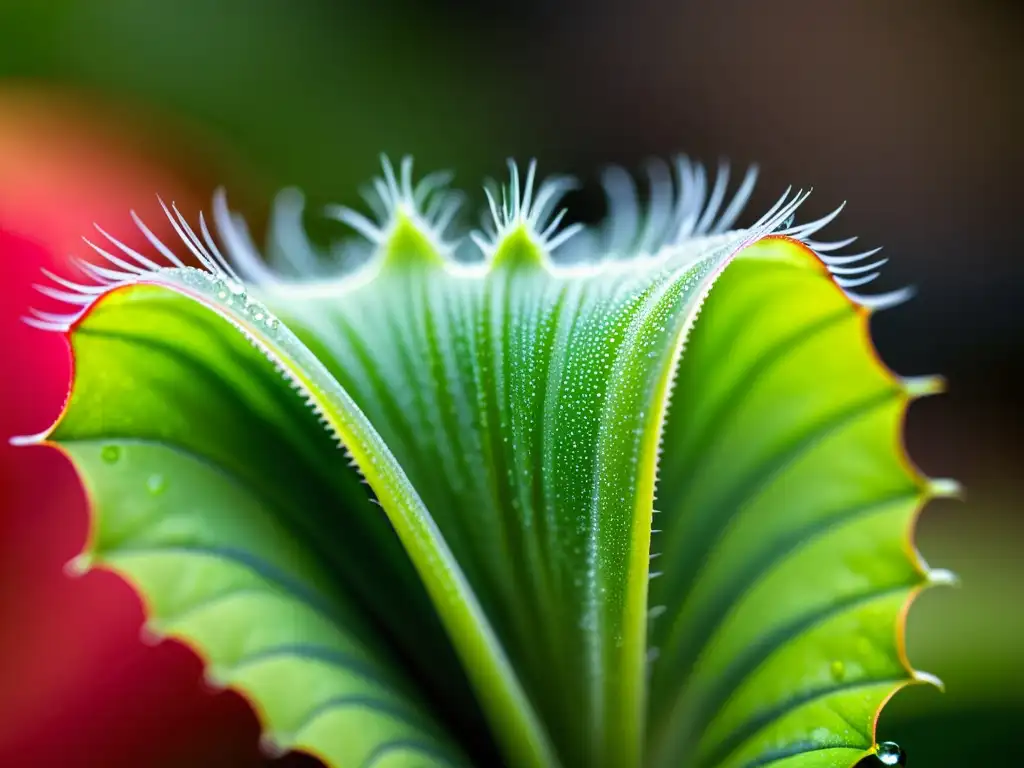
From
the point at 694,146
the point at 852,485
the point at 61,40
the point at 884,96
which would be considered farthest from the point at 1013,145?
the point at 61,40

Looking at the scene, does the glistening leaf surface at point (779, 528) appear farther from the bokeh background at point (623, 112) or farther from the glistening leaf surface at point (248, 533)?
the bokeh background at point (623, 112)

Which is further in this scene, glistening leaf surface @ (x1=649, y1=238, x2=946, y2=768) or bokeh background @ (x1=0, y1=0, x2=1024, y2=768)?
bokeh background @ (x1=0, y1=0, x2=1024, y2=768)

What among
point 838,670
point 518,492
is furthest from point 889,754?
point 518,492

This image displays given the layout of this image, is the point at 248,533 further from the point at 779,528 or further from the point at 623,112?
the point at 623,112

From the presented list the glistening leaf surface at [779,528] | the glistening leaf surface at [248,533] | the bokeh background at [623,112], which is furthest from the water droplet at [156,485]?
the bokeh background at [623,112]

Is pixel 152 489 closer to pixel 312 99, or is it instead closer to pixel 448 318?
pixel 448 318

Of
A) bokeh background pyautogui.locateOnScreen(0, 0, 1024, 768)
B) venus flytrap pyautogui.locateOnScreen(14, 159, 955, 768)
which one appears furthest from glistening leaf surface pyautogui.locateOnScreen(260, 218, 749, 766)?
bokeh background pyautogui.locateOnScreen(0, 0, 1024, 768)

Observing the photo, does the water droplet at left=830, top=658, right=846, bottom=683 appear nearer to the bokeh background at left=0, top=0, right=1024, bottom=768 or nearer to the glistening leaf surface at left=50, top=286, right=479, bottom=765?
the glistening leaf surface at left=50, top=286, right=479, bottom=765
